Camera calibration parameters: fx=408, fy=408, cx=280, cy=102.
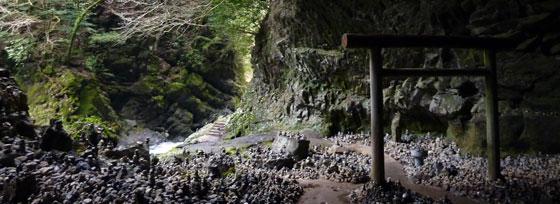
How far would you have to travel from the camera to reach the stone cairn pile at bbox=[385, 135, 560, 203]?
493 centimetres

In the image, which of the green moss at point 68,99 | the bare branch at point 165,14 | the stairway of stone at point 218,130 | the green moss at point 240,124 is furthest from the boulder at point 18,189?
the green moss at point 68,99

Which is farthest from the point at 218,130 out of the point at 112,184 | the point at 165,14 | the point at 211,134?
the point at 112,184

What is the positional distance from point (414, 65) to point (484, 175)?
365cm

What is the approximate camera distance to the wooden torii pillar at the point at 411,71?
5093mm

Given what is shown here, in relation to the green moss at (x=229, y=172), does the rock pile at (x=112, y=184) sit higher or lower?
higher

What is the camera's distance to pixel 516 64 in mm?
6953

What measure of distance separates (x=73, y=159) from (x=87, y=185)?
4.51ft

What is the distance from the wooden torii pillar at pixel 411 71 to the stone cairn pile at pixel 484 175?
0.36 metres

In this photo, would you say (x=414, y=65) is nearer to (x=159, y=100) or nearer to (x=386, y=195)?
(x=386, y=195)

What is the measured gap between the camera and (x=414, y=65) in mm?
9016

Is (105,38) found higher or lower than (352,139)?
higher

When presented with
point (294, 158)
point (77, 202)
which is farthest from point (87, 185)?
point (294, 158)

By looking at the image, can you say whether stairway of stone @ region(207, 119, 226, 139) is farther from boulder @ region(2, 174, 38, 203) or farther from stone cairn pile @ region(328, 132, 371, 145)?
boulder @ region(2, 174, 38, 203)

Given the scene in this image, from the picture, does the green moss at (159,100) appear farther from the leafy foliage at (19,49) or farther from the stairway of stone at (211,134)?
the leafy foliage at (19,49)
